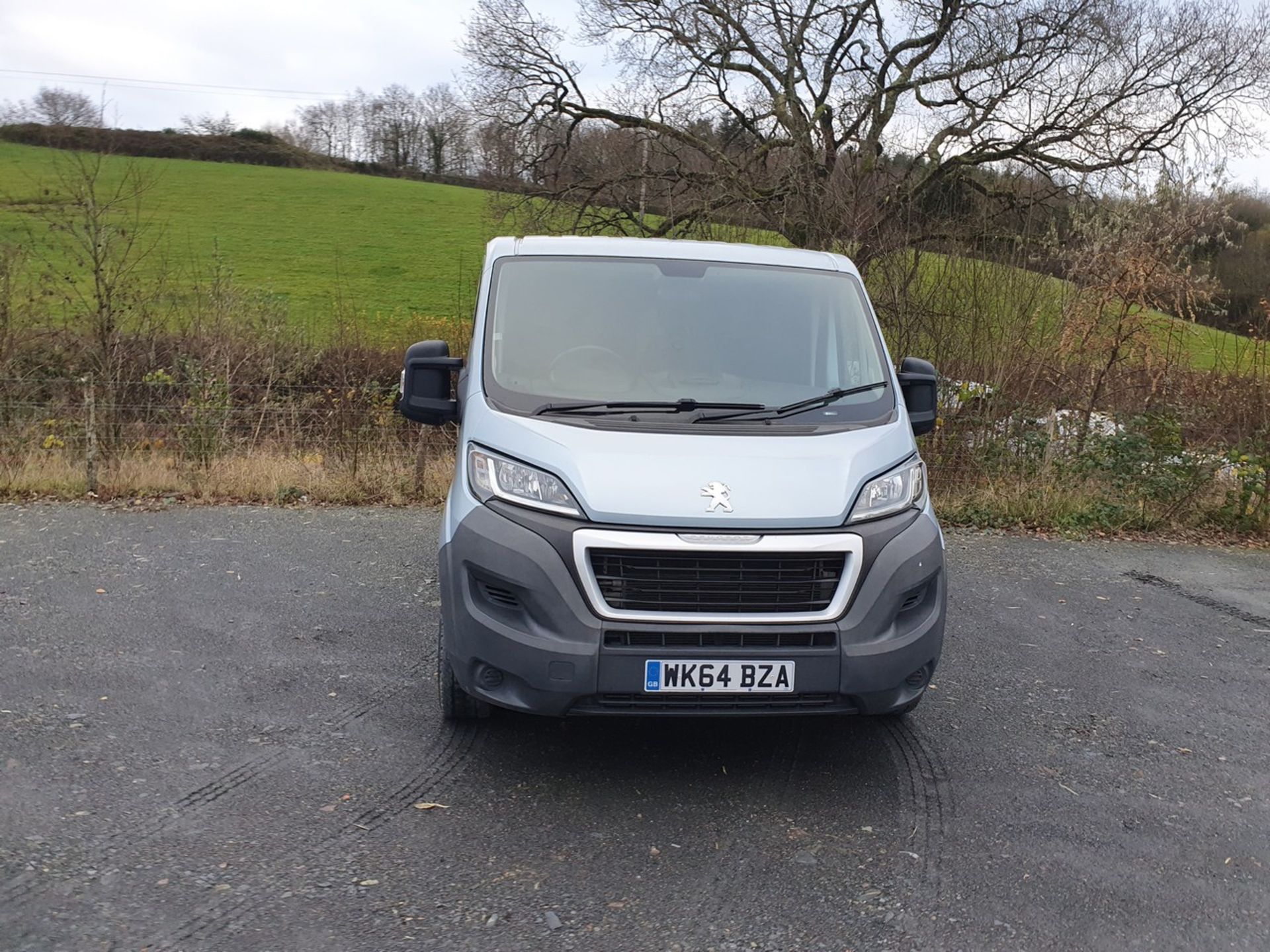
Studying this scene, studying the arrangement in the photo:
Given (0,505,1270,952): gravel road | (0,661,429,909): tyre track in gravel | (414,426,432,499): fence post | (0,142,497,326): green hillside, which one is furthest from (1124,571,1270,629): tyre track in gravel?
(0,142,497,326): green hillside

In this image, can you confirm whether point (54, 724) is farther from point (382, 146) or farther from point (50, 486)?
point (382, 146)

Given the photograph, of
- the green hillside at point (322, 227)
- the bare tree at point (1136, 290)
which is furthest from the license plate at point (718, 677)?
the green hillside at point (322, 227)

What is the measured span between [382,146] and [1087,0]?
44273mm

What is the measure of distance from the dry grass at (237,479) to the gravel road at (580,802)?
341cm

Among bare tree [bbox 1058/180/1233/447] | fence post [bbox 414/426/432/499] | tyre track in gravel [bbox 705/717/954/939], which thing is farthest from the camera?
bare tree [bbox 1058/180/1233/447]

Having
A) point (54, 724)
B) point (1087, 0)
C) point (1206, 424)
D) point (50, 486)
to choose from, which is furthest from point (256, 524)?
point (1087, 0)

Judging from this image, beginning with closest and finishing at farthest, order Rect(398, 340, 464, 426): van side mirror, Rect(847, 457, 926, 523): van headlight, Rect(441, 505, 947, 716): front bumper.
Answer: Rect(441, 505, 947, 716): front bumper, Rect(847, 457, 926, 523): van headlight, Rect(398, 340, 464, 426): van side mirror

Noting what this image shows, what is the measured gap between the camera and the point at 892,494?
4.07 meters

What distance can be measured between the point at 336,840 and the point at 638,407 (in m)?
1.91

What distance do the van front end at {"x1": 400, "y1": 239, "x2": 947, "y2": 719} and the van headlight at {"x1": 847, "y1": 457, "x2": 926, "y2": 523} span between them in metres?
0.01

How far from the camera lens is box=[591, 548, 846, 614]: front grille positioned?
3709 mm

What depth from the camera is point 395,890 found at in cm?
322

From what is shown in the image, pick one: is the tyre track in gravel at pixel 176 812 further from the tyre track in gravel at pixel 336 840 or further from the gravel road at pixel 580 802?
the tyre track in gravel at pixel 336 840

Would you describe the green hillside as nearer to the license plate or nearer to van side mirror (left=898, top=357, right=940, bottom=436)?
van side mirror (left=898, top=357, right=940, bottom=436)
